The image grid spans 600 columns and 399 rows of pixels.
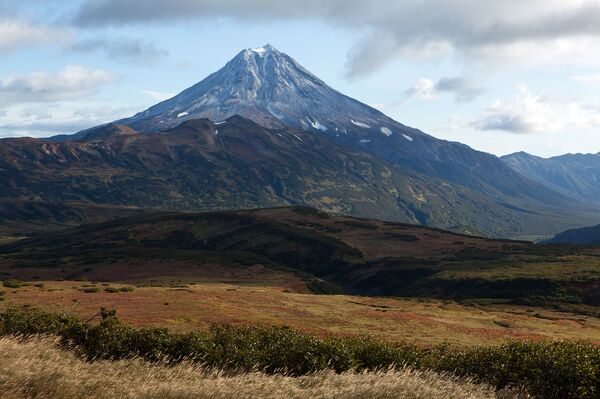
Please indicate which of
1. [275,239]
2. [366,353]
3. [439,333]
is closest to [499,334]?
[439,333]

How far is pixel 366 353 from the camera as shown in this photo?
27.2 meters

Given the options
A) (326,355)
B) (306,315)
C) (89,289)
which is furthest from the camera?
(89,289)

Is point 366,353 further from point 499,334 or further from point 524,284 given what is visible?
point 524,284

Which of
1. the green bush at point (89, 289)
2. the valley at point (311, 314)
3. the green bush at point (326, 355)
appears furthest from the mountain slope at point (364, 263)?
the green bush at point (326, 355)

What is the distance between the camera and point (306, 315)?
223 ft

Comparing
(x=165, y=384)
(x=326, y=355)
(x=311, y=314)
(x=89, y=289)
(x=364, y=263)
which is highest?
(x=165, y=384)

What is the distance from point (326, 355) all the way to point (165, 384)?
9472mm

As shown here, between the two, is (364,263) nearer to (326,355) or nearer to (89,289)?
(89,289)

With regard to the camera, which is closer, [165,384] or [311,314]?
[165,384]

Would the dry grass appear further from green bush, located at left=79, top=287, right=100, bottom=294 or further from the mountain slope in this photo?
the mountain slope

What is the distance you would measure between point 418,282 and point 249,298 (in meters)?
67.7

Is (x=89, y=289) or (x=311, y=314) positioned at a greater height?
(x=89, y=289)

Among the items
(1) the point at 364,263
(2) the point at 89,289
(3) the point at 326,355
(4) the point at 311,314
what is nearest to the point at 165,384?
(3) the point at 326,355

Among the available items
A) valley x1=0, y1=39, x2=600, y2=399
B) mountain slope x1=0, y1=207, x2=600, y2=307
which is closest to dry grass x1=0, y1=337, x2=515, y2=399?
valley x1=0, y1=39, x2=600, y2=399
